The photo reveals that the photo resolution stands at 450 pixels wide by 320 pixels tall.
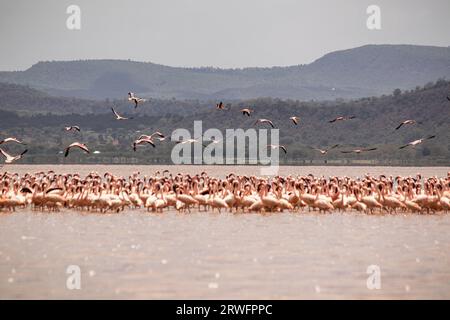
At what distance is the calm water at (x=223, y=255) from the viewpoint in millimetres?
20641

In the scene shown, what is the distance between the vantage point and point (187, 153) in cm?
19262

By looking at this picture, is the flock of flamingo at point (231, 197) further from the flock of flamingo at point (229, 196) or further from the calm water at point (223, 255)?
the calm water at point (223, 255)

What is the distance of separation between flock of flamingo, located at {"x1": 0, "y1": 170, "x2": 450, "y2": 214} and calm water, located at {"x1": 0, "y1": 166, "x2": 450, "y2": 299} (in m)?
1.01

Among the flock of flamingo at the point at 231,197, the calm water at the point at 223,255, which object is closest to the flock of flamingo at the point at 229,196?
the flock of flamingo at the point at 231,197

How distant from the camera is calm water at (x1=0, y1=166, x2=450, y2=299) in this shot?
20.6 metres

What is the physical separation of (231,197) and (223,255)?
1303 cm

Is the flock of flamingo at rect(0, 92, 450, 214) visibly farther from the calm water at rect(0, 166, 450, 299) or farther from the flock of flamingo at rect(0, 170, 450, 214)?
the calm water at rect(0, 166, 450, 299)

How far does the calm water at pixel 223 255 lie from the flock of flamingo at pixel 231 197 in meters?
1.01

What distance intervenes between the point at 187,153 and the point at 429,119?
52690mm

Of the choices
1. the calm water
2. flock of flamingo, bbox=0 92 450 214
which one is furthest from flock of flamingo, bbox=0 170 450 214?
the calm water

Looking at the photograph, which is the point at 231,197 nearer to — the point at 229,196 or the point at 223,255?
the point at 229,196

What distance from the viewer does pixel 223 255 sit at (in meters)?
25.9
